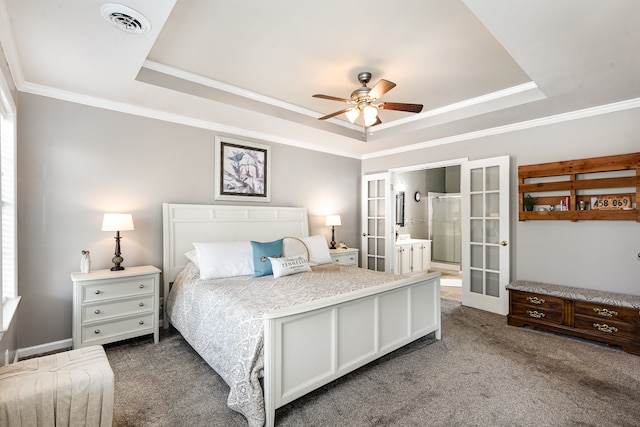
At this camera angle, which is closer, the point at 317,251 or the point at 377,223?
the point at 317,251

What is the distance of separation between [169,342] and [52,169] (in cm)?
199

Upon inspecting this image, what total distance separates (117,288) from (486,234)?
4354 millimetres

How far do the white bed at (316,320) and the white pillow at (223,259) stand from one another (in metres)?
0.39

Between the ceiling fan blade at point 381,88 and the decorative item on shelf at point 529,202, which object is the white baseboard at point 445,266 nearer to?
the decorative item on shelf at point 529,202

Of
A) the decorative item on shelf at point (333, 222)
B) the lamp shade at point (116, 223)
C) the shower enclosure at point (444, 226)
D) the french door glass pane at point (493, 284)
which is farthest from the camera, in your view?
the shower enclosure at point (444, 226)

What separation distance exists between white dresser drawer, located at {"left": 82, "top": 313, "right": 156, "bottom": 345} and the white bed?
399 mm

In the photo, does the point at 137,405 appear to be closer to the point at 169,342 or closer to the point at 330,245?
the point at 169,342

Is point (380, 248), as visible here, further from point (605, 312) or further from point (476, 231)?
point (605, 312)

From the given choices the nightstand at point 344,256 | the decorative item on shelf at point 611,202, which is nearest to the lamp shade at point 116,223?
the nightstand at point 344,256

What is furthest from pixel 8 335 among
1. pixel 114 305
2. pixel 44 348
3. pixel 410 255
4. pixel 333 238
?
pixel 410 255

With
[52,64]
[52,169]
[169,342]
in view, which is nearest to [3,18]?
[52,64]

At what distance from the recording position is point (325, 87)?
324 centimetres

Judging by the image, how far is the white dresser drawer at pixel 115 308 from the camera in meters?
2.70

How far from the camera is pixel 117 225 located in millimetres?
2902
